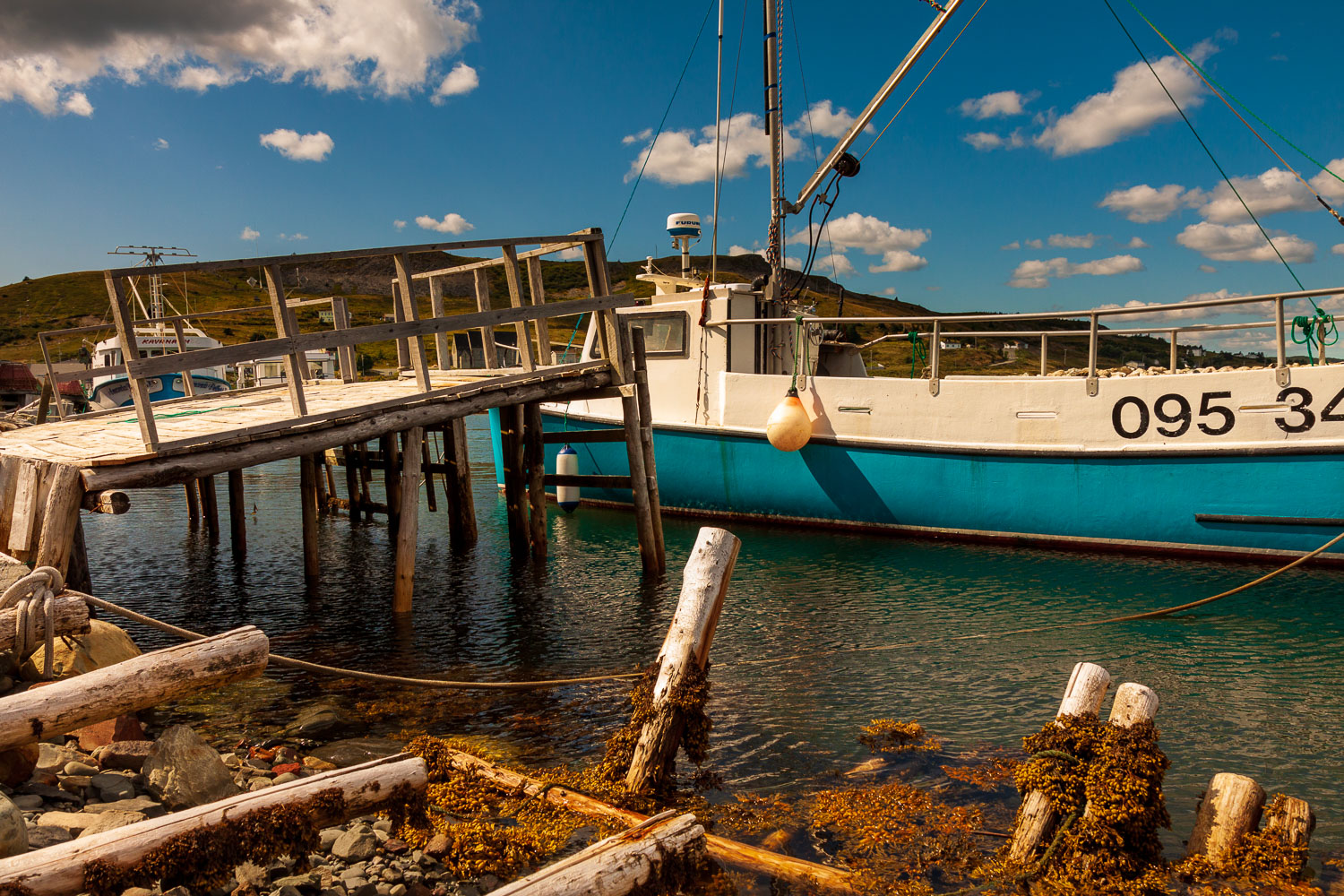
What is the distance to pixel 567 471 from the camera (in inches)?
613

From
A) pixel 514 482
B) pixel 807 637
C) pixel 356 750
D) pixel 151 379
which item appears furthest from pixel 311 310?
pixel 356 750

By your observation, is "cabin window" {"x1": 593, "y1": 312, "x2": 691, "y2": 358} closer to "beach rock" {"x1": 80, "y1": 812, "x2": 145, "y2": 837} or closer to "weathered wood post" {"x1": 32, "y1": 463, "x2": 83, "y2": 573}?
"weathered wood post" {"x1": 32, "y1": 463, "x2": 83, "y2": 573}

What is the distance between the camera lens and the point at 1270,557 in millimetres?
11500

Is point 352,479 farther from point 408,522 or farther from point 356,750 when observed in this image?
point 356,750

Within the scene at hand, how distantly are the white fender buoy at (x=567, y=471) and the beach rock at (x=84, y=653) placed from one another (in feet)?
31.2

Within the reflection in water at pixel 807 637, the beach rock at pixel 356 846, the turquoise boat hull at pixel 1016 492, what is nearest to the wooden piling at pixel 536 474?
the reflection in water at pixel 807 637

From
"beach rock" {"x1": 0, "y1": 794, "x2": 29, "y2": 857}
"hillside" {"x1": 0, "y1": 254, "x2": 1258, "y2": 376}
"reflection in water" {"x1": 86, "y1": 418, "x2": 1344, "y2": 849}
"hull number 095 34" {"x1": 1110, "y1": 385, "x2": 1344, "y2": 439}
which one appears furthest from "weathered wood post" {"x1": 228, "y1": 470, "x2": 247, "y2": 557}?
"hillside" {"x1": 0, "y1": 254, "x2": 1258, "y2": 376}

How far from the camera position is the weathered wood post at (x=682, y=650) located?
16.3 feet

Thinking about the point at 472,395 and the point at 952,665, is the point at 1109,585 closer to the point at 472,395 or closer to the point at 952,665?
the point at 952,665

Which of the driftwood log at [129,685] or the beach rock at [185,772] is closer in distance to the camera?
the driftwood log at [129,685]

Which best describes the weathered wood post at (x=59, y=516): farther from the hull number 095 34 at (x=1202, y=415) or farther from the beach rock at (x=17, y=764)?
the hull number 095 34 at (x=1202, y=415)

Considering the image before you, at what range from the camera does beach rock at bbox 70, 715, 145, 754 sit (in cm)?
495

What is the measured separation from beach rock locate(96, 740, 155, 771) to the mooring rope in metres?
0.52

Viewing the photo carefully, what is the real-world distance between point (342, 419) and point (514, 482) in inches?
174
